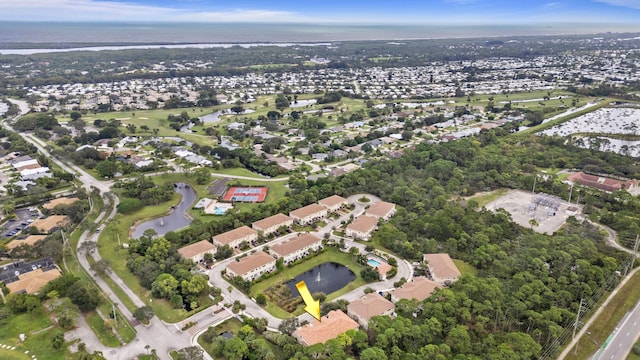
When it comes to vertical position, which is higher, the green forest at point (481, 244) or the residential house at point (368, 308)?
the green forest at point (481, 244)

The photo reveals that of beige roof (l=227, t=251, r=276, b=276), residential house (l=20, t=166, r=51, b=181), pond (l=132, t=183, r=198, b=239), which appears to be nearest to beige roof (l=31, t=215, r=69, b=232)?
pond (l=132, t=183, r=198, b=239)

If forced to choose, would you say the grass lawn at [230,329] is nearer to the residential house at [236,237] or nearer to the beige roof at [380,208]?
the residential house at [236,237]

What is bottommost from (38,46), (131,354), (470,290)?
(131,354)

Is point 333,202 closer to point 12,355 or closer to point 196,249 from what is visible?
point 196,249

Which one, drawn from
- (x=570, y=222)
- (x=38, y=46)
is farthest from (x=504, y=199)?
(x=38, y=46)

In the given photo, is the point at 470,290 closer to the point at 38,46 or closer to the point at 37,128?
the point at 37,128

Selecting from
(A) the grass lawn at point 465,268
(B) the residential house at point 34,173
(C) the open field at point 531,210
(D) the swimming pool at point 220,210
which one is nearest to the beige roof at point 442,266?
(A) the grass lawn at point 465,268

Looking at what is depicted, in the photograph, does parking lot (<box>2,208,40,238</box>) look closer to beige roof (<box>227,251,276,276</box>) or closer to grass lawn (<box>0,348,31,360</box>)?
grass lawn (<box>0,348,31,360</box>)
